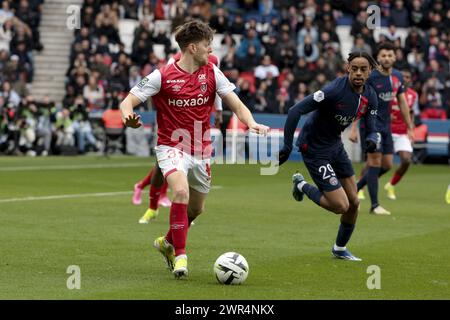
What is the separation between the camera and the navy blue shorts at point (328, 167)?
40.9 ft

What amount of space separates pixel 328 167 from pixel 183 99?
223cm

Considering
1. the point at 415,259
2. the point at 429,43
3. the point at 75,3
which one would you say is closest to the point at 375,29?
the point at 429,43

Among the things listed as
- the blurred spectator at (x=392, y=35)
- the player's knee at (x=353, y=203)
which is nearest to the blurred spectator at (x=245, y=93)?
the blurred spectator at (x=392, y=35)

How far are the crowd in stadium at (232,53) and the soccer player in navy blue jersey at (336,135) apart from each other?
20.0 meters

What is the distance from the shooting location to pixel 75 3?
1529 inches

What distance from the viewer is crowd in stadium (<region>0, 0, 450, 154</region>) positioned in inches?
1312

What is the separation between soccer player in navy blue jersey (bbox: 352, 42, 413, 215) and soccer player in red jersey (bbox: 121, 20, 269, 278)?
6980 mm

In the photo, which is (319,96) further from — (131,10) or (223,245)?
(131,10)

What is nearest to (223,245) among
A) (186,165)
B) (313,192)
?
(313,192)

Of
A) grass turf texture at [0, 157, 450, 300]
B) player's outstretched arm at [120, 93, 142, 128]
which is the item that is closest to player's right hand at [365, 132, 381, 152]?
grass turf texture at [0, 157, 450, 300]

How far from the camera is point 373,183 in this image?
18.5 m

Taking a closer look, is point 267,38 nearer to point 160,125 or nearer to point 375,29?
point 375,29

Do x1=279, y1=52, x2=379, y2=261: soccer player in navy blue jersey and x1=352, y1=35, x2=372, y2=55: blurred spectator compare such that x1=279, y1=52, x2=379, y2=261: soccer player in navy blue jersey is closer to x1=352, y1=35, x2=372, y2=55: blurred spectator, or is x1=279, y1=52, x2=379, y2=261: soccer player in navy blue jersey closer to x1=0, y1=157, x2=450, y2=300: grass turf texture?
x1=0, y1=157, x2=450, y2=300: grass turf texture
